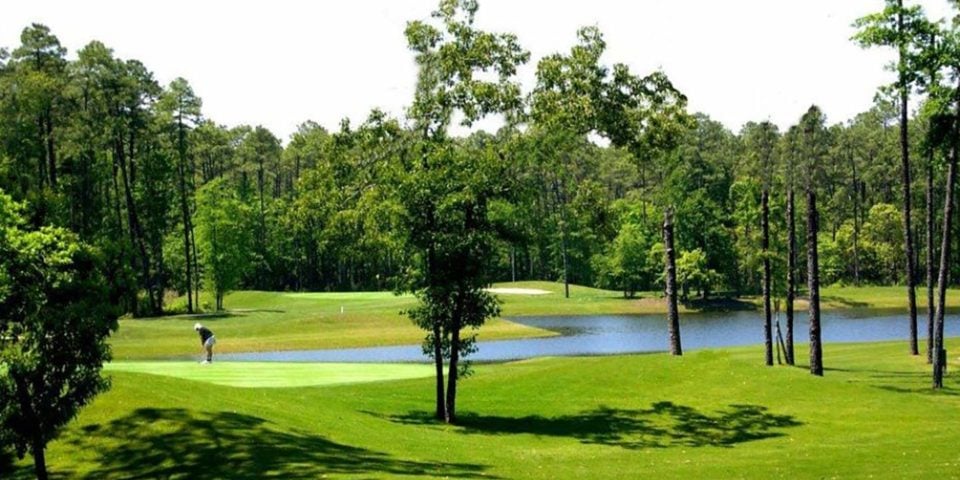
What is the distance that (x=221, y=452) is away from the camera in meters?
19.0

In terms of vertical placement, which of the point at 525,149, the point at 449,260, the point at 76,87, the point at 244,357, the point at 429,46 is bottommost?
the point at 244,357

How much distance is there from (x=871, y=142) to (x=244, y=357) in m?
114

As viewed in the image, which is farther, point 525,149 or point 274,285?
point 274,285

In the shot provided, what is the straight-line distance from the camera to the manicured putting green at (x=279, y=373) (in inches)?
1291

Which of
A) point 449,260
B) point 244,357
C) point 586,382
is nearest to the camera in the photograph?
point 449,260

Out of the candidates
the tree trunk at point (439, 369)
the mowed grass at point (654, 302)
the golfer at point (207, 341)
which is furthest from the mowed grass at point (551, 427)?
the mowed grass at point (654, 302)

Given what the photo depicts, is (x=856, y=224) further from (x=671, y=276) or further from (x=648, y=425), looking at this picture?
(x=648, y=425)

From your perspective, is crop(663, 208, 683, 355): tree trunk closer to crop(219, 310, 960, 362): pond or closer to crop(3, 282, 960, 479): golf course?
crop(3, 282, 960, 479): golf course

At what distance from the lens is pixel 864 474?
1747cm

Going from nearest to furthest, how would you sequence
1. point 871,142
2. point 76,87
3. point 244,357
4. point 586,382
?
point 586,382
point 244,357
point 76,87
point 871,142

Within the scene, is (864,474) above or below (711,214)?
below

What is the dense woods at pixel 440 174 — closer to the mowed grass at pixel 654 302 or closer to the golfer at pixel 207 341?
the golfer at pixel 207 341

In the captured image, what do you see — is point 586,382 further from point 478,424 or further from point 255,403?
point 255,403

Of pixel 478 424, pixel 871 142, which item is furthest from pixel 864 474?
pixel 871 142
